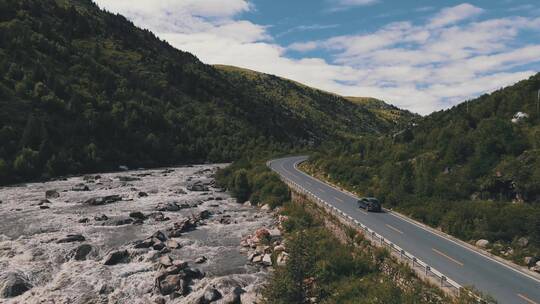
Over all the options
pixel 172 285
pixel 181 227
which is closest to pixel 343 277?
pixel 172 285

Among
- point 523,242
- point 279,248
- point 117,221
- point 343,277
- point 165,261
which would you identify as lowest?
point 117,221

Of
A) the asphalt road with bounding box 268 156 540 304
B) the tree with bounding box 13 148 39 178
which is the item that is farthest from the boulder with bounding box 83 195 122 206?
the asphalt road with bounding box 268 156 540 304

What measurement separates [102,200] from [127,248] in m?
22.6

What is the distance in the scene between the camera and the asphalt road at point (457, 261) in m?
19.7

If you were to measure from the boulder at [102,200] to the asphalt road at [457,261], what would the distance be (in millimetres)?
34286

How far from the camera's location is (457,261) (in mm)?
24078

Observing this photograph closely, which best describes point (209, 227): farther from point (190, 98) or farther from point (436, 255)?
point (190, 98)

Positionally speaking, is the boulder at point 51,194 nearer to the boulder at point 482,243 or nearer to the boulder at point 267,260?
the boulder at point 267,260

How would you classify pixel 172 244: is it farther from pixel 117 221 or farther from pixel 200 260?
pixel 117 221

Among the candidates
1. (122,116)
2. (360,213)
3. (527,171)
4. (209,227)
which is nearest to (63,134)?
(122,116)

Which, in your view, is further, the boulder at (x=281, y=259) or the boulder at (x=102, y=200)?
the boulder at (x=102, y=200)

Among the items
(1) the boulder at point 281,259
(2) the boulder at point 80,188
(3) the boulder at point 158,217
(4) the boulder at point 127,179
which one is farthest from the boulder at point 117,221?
(4) the boulder at point 127,179

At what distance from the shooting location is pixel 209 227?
42.3 m

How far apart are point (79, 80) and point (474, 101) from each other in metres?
111
